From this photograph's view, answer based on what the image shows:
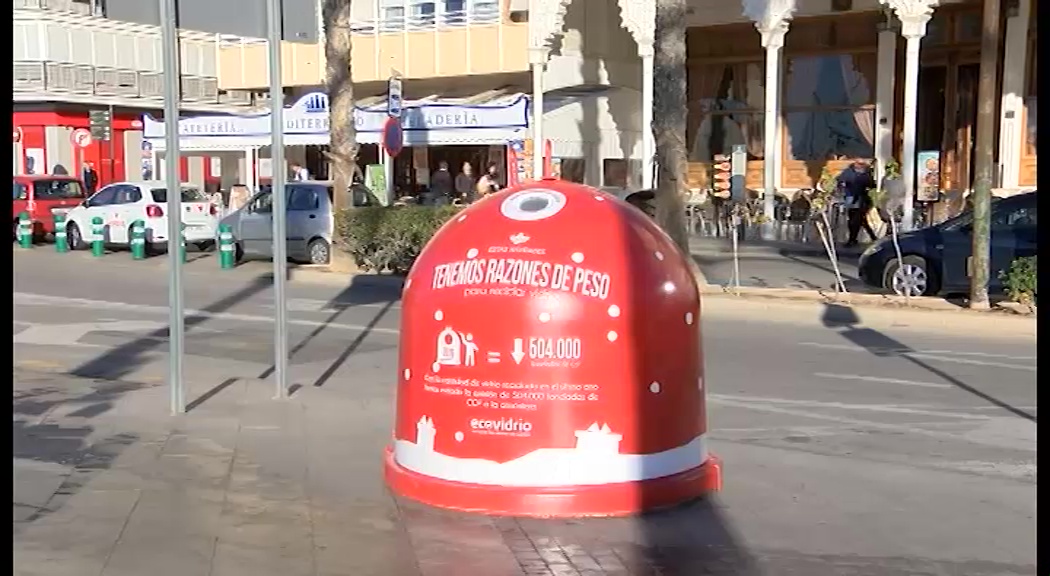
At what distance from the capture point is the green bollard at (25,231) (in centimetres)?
2647

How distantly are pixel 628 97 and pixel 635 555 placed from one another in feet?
92.4

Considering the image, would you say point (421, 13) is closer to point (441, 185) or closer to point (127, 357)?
point (441, 185)

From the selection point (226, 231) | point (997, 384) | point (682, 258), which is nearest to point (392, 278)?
point (226, 231)

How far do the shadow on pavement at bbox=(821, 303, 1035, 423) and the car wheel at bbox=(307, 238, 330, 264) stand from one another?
9.94 meters

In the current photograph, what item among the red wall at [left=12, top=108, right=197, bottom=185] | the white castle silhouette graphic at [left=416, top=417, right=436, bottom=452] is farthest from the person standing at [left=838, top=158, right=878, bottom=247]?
the red wall at [left=12, top=108, right=197, bottom=185]

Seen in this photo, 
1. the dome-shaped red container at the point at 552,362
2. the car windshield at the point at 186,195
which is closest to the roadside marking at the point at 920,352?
the dome-shaped red container at the point at 552,362

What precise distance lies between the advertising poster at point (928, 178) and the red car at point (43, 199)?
62.9 feet

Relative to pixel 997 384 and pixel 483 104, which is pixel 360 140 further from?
pixel 997 384

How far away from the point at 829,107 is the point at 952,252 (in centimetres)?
1401

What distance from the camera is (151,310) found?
51.4 feet

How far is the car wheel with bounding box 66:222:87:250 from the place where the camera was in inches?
1008

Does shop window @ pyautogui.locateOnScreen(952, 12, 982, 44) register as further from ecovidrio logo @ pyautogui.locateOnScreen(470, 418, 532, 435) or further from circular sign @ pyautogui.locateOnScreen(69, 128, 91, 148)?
circular sign @ pyautogui.locateOnScreen(69, 128, 91, 148)

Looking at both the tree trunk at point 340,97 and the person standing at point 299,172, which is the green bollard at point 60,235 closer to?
the tree trunk at point 340,97

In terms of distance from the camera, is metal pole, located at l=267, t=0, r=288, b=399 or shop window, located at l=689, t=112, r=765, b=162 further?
shop window, located at l=689, t=112, r=765, b=162
